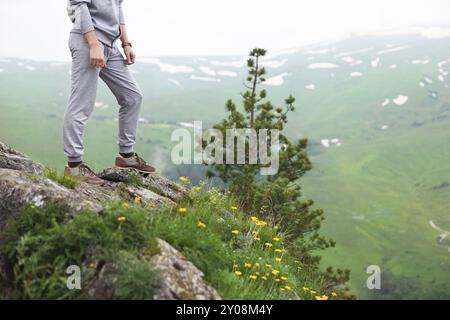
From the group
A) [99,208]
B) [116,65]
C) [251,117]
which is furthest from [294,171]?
[99,208]

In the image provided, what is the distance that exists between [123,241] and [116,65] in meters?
3.65

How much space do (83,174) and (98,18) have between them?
242 centimetres

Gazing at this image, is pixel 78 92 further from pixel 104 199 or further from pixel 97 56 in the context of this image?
pixel 104 199

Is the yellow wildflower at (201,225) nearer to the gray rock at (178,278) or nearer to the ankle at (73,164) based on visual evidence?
the gray rock at (178,278)

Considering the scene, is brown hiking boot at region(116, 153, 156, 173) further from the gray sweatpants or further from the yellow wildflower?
the yellow wildflower

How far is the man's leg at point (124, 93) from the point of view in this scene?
26.0 feet

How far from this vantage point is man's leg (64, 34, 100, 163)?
24.2ft

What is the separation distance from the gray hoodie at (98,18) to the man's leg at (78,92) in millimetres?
236

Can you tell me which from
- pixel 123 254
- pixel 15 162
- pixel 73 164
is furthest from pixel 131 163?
pixel 123 254

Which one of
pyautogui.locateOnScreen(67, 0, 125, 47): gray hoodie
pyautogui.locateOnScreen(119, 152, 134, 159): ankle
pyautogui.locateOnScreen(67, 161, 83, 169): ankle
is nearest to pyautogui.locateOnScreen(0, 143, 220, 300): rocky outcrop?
pyautogui.locateOnScreen(119, 152, 134, 159): ankle

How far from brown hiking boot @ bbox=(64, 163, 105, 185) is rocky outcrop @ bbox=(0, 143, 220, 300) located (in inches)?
5.5

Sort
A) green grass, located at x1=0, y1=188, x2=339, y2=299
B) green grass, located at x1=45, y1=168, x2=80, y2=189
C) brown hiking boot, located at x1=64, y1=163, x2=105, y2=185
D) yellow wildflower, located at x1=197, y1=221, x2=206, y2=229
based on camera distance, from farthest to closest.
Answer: brown hiking boot, located at x1=64, y1=163, x2=105, y2=185
green grass, located at x1=45, y1=168, x2=80, y2=189
yellow wildflower, located at x1=197, y1=221, x2=206, y2=229
green grass, located at x1=0, y1=188, x2=339, y2=299

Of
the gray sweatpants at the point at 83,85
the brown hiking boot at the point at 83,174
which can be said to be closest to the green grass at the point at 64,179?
the brown hiking boot at the point at 83,174

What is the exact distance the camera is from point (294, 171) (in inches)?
1125
